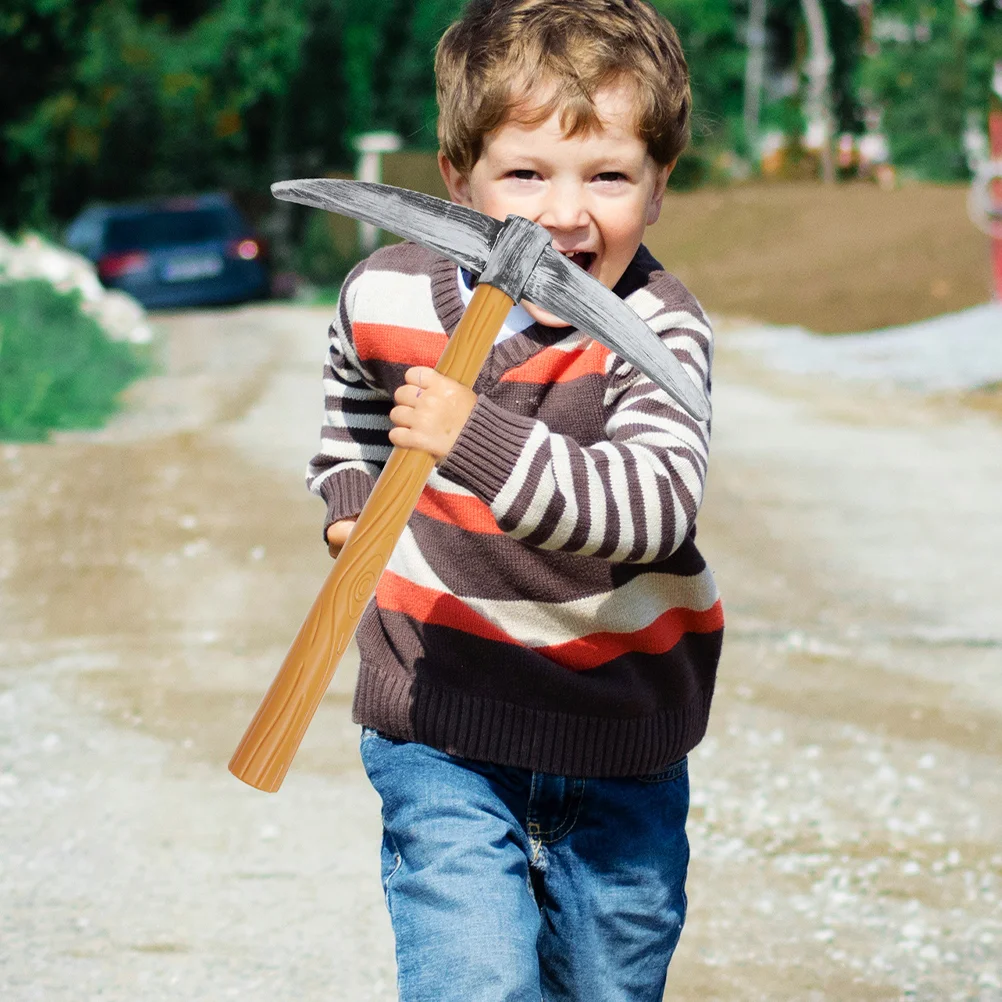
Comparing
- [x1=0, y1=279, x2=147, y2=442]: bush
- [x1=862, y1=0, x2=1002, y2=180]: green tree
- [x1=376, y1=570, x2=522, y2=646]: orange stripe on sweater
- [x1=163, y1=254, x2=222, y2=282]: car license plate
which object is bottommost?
[x1=862, y1=0, x2=1002, y2=180]: green tree

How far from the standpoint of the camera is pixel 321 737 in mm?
4215

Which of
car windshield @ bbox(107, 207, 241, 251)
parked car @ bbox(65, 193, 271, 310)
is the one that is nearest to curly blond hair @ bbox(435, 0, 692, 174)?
parked car @ bbox(65, 193, 271, 310)

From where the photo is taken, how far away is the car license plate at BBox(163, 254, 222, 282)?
17.2 m

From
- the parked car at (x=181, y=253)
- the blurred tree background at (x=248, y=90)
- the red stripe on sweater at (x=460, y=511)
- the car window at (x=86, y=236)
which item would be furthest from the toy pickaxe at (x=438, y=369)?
the blurred tree background at (x=248, y=90)

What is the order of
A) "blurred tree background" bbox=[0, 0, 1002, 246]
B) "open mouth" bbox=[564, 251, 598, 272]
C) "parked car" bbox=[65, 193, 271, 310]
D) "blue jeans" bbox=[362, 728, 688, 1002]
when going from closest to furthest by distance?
"blue jeans" bbox=[362, 728, 688, 1002] < "open mouth" bbox=[564, 251, 598, 272] < "parked car" bbox=[65, 193, 271, 310] < "blurred tree background" bbox=[0, 0, 1002, 246]

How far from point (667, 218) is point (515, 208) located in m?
26.5

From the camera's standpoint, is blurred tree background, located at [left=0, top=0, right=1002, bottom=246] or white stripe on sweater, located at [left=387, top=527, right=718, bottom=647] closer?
white stripe on sweater, located at [left=387, top=527, right=718, bottom=647]

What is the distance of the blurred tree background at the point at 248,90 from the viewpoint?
2408 cm

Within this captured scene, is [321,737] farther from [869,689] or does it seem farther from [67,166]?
[67,166]

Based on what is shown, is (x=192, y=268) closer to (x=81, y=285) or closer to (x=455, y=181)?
(x=81, y=285)

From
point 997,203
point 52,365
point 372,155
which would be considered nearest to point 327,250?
point 372,155

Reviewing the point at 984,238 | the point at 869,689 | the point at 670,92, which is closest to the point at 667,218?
the point at 984,238

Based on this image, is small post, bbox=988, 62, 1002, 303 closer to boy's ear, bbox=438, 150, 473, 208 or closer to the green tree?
boy's ear, bbox=438, 150, 473, 208

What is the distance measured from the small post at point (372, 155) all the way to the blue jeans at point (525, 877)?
22.0m
